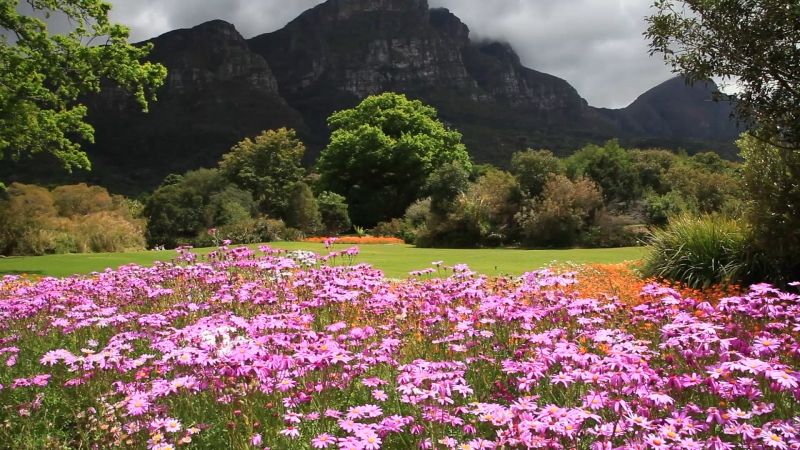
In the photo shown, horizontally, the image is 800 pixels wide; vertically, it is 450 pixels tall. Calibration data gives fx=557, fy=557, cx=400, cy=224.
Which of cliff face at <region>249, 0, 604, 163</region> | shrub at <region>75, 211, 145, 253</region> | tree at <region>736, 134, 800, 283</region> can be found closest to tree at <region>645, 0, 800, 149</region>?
tree at <region>736, 134, 800, 283</region>

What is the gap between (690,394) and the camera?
10.1 feet

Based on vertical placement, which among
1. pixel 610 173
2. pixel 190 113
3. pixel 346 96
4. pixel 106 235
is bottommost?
pixel 106 235

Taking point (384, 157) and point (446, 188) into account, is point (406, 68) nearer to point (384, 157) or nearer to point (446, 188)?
point (384, 157)

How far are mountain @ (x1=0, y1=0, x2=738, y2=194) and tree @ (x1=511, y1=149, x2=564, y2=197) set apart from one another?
187ft

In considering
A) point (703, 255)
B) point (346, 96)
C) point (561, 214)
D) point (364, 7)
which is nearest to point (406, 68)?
point (346, 96)

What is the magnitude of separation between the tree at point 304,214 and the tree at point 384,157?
254 inches

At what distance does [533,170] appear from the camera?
976 inches

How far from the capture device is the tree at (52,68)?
51.9 feet

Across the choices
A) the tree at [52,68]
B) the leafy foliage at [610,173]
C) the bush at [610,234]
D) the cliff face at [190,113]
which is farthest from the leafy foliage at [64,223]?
the cliff face at [190,113]

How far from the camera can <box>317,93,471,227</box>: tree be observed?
40.9 m

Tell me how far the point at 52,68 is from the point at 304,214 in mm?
19291

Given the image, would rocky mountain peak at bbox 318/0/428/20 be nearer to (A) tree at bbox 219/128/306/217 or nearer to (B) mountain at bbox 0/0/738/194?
(B) mountain at bbox 0/0/738/194

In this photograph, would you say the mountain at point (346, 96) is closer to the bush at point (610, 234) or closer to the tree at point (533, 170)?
the tree at point (533, 170)

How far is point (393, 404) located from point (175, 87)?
12556 cm
